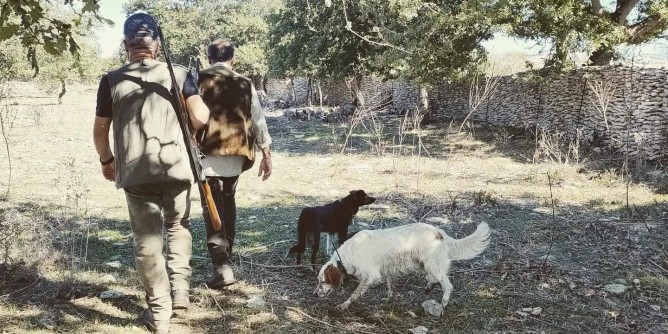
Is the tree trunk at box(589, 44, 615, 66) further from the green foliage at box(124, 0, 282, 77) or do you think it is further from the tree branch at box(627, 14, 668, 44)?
the green foliage at box(124, 0, 282, 77)

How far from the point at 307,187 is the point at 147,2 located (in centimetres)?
4603

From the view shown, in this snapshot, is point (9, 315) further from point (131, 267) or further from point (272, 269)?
point (272, 269)

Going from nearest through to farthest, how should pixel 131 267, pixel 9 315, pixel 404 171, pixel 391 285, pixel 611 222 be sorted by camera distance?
pixel 9 315 → pixel 391 285 → pixel 131 267 → pixel 611 222 → pixel 404 171

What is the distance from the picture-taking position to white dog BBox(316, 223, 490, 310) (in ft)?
11.8

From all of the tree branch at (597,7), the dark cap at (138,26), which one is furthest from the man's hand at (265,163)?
the tree branch at (597,7)

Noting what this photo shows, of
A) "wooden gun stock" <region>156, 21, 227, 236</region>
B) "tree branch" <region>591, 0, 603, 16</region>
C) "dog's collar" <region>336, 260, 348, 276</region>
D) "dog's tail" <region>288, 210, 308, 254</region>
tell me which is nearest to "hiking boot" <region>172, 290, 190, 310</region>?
"wooden gun stock" <region>156, 21, 227, 236</region>

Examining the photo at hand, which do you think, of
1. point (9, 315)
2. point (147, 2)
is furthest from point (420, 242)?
point (147, 2)

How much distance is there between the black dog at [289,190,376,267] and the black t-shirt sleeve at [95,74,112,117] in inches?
78.8

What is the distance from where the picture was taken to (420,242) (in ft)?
12.1

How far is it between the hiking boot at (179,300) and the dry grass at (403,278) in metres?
0.12

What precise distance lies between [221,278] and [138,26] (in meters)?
1.94

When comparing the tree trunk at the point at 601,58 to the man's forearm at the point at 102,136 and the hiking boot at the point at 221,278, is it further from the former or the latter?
the man's forearm at the point at 102,136

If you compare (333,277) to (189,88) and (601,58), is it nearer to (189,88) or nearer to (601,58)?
(189,88)

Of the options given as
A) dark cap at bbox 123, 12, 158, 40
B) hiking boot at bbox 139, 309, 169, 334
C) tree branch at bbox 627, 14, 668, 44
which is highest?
tree branch at bbox 627, 14, 668, 44
